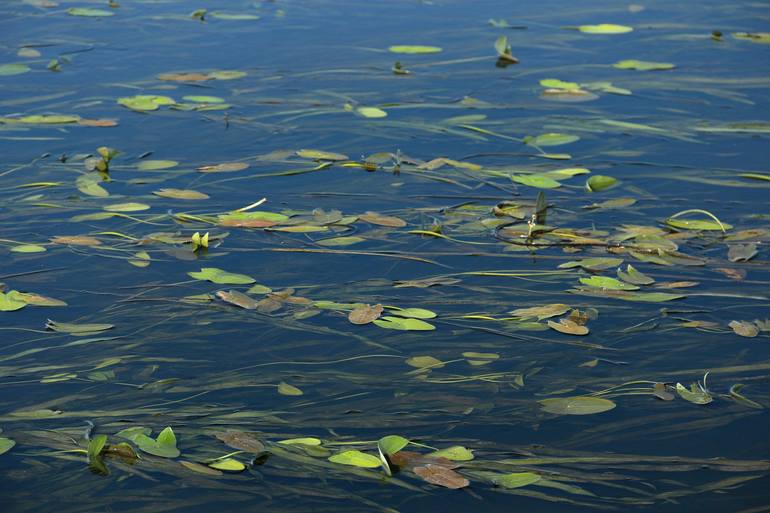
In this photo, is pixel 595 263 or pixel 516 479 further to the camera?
pixel 595 263

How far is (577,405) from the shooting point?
2.58m

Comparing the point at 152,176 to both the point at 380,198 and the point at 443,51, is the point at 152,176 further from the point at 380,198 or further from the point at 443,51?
the point at 443,51

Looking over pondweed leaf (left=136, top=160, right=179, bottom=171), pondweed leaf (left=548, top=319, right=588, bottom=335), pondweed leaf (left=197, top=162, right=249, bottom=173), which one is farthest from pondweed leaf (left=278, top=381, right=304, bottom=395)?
pondweed leaf (left=136, top=160, right=179, bottom=171)

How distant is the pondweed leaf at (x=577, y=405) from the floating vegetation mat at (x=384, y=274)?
0.01m

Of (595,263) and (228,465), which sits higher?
(595,263)

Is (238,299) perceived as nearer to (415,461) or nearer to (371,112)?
(415,461)

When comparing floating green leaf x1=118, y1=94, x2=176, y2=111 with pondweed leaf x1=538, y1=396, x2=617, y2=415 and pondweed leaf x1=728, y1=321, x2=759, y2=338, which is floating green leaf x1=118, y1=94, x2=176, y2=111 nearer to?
pondweed leaf x1=538, y1=396, x2=617, y2=415

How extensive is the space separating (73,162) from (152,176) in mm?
391

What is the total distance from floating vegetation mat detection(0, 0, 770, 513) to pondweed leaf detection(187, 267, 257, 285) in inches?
0.4

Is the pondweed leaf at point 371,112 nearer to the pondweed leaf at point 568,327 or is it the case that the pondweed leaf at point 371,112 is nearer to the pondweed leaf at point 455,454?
the pondweed leaf at point 568,327

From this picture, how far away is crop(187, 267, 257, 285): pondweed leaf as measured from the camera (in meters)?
3.18

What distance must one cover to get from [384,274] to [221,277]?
1.81ft

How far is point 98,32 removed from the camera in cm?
585

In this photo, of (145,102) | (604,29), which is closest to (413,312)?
(145,102)
